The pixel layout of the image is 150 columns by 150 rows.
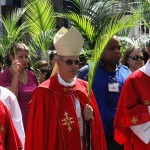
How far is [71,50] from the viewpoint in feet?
18.5

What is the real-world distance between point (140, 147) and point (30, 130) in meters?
1.12

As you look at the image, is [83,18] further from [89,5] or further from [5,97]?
[5,97]

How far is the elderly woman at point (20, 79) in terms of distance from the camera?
731cm

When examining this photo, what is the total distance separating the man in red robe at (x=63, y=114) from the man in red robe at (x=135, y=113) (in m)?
0.33

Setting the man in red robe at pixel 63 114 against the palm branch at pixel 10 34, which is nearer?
the man in red robe at pixel 63 114

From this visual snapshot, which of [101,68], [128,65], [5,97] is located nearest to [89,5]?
[128,65]

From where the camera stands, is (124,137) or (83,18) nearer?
(124,137)

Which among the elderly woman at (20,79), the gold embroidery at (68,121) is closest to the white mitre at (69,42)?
the gold embroidery at (68,121)

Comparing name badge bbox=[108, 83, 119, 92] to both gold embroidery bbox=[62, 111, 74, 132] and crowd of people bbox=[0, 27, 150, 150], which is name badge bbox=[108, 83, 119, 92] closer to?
crowd of people bbox=[0, 27, 150, 150]

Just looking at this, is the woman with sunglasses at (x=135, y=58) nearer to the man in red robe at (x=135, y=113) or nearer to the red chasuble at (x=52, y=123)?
the man in red robe at (x=135, y=113)

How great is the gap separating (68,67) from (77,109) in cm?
43

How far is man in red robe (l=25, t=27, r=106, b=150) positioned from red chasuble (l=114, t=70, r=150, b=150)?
33 cm

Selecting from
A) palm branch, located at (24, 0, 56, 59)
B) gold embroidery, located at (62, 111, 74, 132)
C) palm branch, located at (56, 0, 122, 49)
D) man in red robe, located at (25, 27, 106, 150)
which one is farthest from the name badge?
palm branch, located at (24, 0, 56, 59)

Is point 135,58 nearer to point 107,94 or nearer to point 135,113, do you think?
point 107,94
